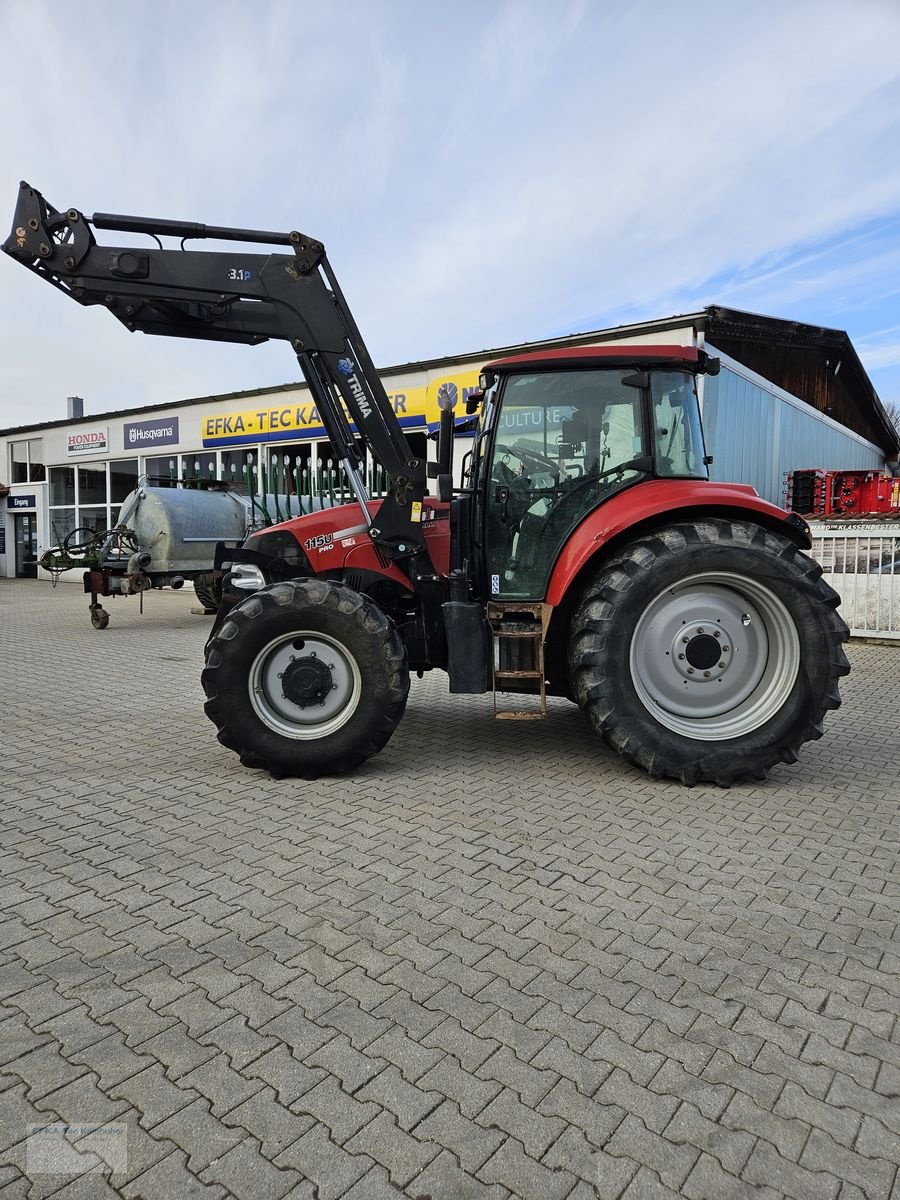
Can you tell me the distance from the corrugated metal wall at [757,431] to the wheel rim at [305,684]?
26.3ft

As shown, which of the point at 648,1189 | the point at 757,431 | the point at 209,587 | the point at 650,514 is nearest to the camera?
the point at 648,1189

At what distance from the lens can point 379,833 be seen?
147 inches

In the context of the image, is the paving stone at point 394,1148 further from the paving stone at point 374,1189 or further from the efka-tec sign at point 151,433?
the efka-tec sign at point 151,433

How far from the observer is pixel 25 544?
27000mm

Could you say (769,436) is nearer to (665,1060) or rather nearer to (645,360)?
(645,360)

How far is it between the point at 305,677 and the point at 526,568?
1.50 m

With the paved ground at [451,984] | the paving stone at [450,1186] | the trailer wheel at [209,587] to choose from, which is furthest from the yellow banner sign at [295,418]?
the paving stone at [450,1186]

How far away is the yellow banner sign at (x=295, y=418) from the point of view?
49.2ft

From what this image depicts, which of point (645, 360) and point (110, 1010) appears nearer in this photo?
point (110, 1010)

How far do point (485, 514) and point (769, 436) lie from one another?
11.6 metres

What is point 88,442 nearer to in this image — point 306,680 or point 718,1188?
point 306,680

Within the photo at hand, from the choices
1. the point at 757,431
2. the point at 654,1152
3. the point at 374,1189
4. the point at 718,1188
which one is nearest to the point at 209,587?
the point at 757,431

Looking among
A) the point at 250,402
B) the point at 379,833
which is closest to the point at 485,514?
the point at 379,833

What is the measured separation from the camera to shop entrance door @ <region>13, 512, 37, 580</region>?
26719 millimetres
